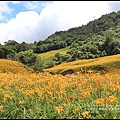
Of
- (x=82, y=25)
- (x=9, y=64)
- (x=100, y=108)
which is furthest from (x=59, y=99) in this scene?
(x=82, y=25)

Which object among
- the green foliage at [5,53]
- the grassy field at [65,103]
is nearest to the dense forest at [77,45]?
the green foliage at [5,53]

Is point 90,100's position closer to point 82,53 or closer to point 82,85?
point 82,85

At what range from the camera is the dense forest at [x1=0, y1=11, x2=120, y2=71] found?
4441 centimetres

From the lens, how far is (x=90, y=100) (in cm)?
454

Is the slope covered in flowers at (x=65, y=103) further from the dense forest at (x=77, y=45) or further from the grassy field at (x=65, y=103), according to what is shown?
the dense forest at (x=77, y=45)

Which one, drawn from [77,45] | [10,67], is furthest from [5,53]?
[10,67]

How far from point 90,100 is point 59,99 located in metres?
0.56

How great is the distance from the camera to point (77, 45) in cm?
6262

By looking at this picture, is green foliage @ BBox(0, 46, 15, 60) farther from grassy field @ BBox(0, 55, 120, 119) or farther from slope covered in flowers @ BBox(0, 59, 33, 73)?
grassy field @ BBox(0, 55, 120, 119)

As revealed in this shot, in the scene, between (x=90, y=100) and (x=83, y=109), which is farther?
(x=90, y=100)

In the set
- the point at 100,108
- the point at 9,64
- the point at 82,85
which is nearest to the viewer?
the point at 100,108

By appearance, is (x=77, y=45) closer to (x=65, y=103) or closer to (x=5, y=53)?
(x=5, y=53)

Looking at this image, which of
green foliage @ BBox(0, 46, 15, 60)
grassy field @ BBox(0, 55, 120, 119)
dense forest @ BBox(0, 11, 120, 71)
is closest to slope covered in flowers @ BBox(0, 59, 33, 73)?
dense forest @ BBox(0, 11, 120, 71)

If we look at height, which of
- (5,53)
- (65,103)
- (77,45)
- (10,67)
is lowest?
(65,103)
